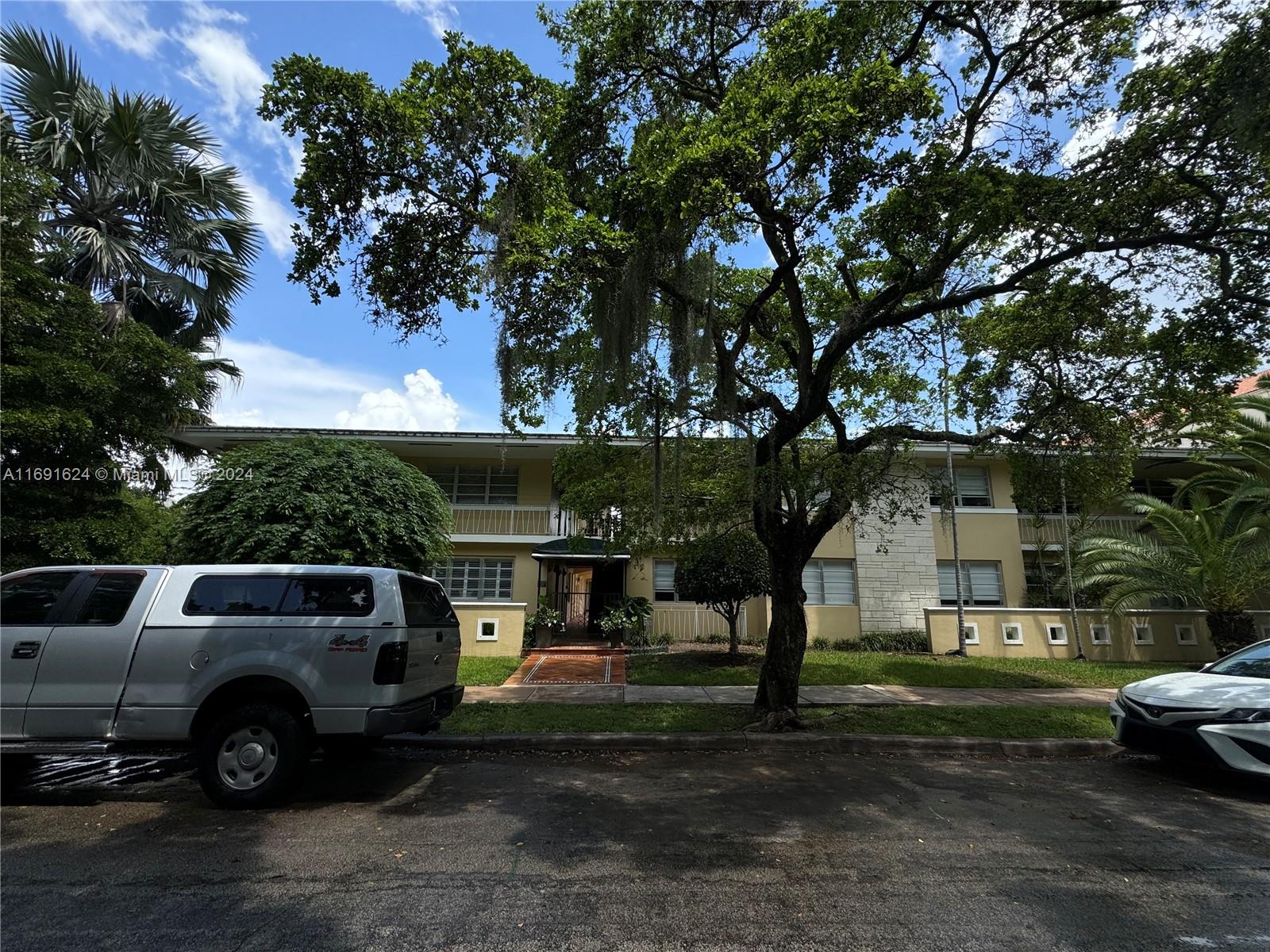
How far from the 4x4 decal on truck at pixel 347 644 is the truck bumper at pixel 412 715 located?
0.51 m

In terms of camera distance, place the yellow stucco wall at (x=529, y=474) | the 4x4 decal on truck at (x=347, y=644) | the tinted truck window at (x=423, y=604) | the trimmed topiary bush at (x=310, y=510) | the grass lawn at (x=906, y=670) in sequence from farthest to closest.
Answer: the yellow stucco wall at (x=529, y=474)
the grass lawn at (x=906, y=670)
the trimmed topiary bush at (x=310, y=510)
the tinted truck window at (x=423, y=604)
the 4x4 decal on truck at (x=347, y=644)

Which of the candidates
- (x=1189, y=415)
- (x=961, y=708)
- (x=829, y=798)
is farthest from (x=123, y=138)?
(x=1189, y=415)

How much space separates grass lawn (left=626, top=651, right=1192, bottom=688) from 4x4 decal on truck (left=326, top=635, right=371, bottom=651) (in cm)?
668

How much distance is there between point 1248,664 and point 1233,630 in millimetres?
8461

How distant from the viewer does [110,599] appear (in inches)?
214

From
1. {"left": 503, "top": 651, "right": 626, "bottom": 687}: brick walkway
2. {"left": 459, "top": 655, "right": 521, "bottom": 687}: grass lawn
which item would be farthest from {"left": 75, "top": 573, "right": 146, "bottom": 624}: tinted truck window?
{"left": 503, "top": 651, "right": 626, "bottom": 687}: brick walkway

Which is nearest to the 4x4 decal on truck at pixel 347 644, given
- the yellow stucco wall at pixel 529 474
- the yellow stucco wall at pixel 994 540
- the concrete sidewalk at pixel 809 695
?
the concrete sidewalk at pixel 809 695

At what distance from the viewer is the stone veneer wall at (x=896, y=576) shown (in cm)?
1683

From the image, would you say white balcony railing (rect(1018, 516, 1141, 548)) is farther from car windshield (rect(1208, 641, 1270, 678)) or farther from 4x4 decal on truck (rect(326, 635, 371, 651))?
4x4 decal on truck (rect(326, 635, 371, 651))

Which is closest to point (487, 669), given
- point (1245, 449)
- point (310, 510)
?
point (310, 510)

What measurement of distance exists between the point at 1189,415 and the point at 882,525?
857cm

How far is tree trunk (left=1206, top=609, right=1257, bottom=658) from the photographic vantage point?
42.2 ft

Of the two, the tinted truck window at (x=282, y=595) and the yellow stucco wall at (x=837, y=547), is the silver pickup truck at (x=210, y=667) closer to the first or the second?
the tinted truck window at (x=282, y=595)

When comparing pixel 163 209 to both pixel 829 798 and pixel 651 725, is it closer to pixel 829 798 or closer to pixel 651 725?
pixel 651 725
